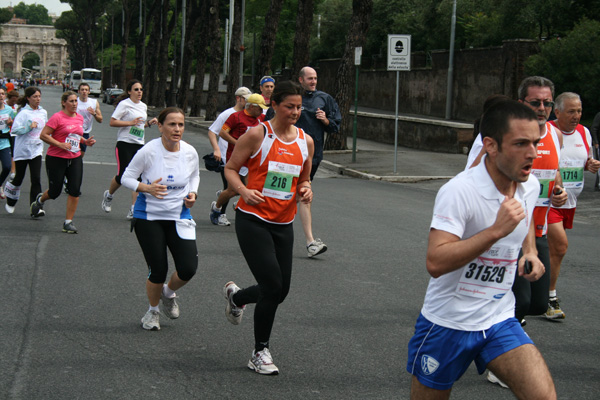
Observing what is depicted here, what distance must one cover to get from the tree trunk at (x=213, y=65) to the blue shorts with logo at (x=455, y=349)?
3947 cm

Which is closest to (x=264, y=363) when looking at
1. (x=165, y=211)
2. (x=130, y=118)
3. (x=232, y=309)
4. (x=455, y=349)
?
(x=232, y=309)

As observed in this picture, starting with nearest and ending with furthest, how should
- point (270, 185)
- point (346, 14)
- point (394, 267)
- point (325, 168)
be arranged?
point (270, 185) → point (394, 267) → point (325, 168) → point (346, 14)

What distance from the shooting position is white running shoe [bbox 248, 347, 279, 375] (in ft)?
17.7

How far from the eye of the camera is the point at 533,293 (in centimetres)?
527

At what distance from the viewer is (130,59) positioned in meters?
113

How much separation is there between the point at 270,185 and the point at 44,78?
204 meters

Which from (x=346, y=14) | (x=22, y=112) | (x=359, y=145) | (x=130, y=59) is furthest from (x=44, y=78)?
(x=22, y=112)

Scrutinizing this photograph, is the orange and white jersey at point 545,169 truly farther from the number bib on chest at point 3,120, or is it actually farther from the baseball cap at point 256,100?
the number bib on chest at point 3,120

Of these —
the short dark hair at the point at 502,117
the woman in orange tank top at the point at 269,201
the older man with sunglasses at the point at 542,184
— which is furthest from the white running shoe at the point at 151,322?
the short dark hair at the point at 502,117

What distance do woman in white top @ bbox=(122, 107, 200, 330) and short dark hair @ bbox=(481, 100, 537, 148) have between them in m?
3.24

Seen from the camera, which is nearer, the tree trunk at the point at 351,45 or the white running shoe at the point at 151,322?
the white running shoe at the point at 151,322

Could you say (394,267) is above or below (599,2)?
below

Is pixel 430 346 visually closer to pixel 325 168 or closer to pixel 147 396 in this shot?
pixel 147 396

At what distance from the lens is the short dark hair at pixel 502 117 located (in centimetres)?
344
